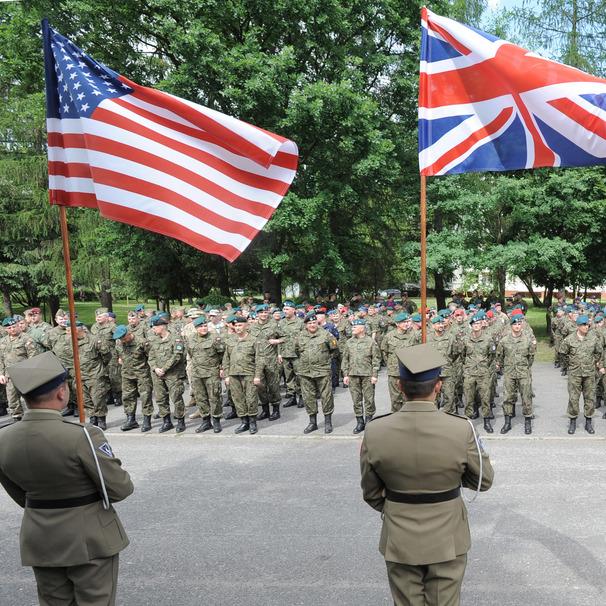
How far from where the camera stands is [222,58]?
1802cm

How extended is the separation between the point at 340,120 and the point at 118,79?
1453cm

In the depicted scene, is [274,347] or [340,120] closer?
[274,347]

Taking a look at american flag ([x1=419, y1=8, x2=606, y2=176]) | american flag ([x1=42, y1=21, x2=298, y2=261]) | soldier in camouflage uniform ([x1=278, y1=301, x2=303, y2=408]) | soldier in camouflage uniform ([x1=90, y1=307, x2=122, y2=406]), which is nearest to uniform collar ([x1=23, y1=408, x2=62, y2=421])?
american flag ([x1=42, y1=21, x2=298, y2=261])

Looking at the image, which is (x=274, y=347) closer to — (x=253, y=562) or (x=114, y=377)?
(x=114, y=377)

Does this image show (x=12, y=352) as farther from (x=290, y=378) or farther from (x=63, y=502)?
(x=63, y=502)

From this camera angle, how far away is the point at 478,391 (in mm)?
10227

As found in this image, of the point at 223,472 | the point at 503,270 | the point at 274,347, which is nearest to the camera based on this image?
the point at 223,472

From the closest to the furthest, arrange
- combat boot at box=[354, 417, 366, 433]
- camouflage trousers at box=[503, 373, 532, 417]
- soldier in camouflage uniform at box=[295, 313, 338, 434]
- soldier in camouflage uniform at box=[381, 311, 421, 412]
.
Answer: camouflage trousers at box=[503, 373, 532, 417]
combat boot at box=[354, 417, 366, 433]
soldier in camouflage uniform at box=[295, 313, 338, 434]
soldier in camouflage uniform at box=[381, 311, 421, 412]

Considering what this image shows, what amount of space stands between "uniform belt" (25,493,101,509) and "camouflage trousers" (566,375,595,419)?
8.21 meters

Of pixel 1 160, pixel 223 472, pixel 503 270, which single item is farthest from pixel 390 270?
pixel 223 472

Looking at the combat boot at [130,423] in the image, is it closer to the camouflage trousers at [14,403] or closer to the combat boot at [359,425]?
the camouflage trousers at [14,403]

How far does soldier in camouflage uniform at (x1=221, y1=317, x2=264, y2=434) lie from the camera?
10227 mm

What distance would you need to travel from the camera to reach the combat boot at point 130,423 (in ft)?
34.4

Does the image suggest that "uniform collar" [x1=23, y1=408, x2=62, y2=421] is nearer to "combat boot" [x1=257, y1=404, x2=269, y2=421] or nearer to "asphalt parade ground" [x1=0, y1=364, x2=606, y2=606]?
"asphalt parade ground" [x1=0, y1=364, x2=606, y2=606]
